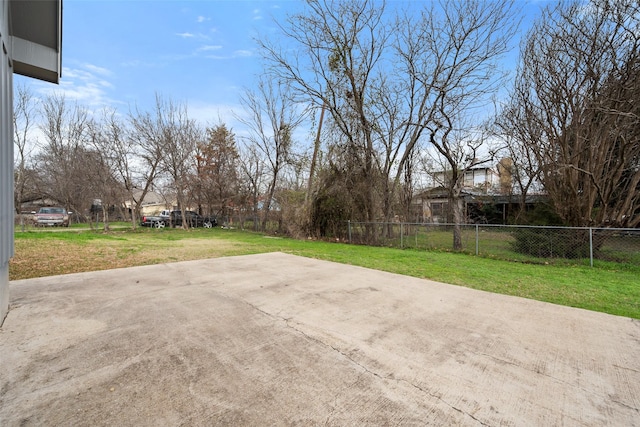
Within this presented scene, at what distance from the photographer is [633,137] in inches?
Result: 310

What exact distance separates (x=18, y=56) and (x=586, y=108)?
1225 cm

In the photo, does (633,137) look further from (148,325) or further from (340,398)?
(148,325)

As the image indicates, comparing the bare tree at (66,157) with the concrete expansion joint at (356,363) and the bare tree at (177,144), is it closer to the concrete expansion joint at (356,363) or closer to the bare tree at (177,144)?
the bare tree at (177,144)

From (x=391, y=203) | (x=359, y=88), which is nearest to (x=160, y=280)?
(x=391, y=203)

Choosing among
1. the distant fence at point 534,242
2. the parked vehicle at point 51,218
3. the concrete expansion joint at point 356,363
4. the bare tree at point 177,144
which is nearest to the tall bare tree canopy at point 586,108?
the distant fence at point 534,242

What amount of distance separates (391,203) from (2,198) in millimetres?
11888

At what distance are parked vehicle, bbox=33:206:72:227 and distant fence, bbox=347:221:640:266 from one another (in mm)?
21596

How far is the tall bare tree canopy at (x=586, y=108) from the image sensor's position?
24.6 ft

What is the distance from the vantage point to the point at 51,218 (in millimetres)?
18422

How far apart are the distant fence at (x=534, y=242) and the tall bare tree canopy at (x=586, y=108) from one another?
46.6 inches

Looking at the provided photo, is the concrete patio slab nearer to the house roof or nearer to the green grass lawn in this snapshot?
the green grass lawn

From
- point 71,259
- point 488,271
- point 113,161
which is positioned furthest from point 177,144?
point 488,271

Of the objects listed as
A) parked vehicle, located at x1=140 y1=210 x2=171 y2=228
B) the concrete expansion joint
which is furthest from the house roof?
parked vehicle, located at x1=140 y1=210 x2=171 y2=228

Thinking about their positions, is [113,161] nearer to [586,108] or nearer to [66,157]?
[66,157]
